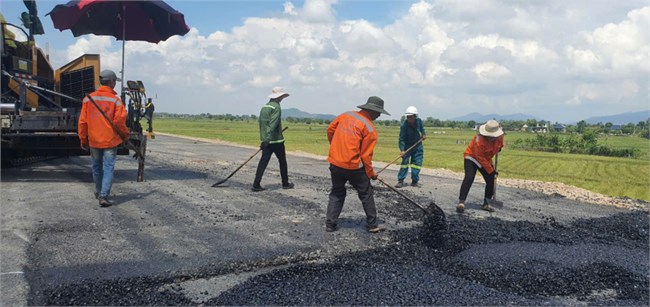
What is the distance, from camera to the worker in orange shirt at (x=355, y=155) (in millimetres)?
5719

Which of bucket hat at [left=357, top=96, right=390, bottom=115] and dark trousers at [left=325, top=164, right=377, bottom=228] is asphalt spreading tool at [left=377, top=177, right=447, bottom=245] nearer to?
dark trousers at [left=325, top=164, right=377, bottom=228]

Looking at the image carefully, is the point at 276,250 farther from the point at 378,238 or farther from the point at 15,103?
the point at 15,103

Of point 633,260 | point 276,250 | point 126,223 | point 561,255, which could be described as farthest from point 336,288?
point 633,260

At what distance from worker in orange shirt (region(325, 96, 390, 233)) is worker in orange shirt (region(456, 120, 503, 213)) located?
2.17m

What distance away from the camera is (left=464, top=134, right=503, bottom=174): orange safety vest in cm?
755

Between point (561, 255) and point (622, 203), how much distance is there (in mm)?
5248

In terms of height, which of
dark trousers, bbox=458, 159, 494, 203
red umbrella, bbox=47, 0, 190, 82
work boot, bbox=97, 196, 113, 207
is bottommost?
work boot, bbox=97, 196, 113, 207

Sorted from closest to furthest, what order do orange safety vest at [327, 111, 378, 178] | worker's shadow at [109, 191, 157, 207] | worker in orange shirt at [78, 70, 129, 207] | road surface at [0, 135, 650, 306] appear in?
road surface at [0, 135, 650, 306] < orange safety vest at [327, 111, 378, 178] < worker in orange shirt at [78, 70, 129, 207] < worker's shadow at [109, 191, 157, 207]

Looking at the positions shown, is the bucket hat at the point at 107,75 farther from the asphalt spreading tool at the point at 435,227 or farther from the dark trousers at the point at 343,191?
the asphalt spreading tool at the point at 435,227

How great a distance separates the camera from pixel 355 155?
5730 millimetres

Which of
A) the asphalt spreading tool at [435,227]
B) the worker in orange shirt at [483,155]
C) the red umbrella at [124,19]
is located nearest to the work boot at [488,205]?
the worker in orange shirt at [483,155]

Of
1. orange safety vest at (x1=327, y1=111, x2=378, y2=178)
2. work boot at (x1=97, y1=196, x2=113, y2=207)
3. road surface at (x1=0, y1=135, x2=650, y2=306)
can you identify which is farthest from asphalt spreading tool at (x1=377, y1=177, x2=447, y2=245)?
work boot at (x1=97, y1=196, x2=113, y2=207)

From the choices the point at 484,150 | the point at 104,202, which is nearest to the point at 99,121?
the point at 104,202

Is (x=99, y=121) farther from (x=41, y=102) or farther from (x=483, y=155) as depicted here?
(x=483, y=155)
